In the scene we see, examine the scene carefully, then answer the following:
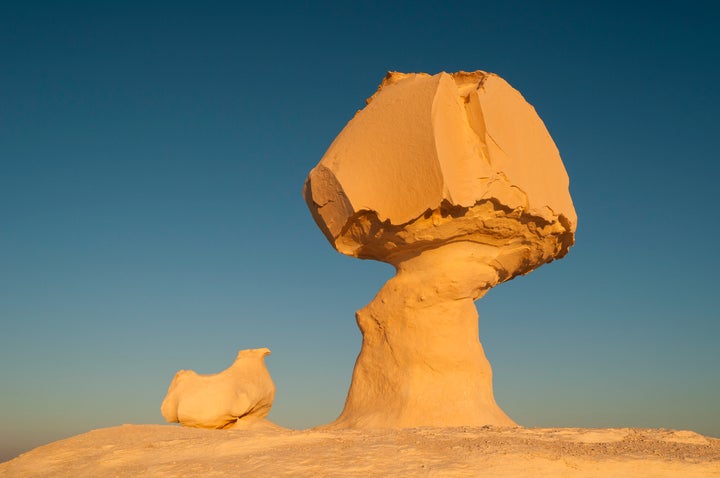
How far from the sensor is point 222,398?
10227 millimetres

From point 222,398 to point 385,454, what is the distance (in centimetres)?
494

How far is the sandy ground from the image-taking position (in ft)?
17.5

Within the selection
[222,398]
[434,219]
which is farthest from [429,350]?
[222,398]

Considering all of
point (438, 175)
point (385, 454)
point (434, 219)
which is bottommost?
point (385, 454)

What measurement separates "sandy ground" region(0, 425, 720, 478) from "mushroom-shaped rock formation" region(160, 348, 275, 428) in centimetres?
192

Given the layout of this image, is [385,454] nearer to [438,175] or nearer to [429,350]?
[429,350]

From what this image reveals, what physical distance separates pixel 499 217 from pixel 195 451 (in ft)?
15.8

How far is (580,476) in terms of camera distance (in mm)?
5164

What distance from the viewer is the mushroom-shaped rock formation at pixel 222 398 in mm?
10102

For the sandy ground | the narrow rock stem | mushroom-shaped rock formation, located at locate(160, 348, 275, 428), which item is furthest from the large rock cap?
the sandy ground

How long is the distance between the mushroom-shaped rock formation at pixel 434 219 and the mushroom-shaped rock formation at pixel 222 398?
61.3 inches

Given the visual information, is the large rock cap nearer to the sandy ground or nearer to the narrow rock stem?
the narrow rock stem

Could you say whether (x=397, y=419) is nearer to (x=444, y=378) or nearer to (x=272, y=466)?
(x=444, y=378)

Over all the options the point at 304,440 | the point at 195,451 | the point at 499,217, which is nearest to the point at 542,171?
the point at 499,217
